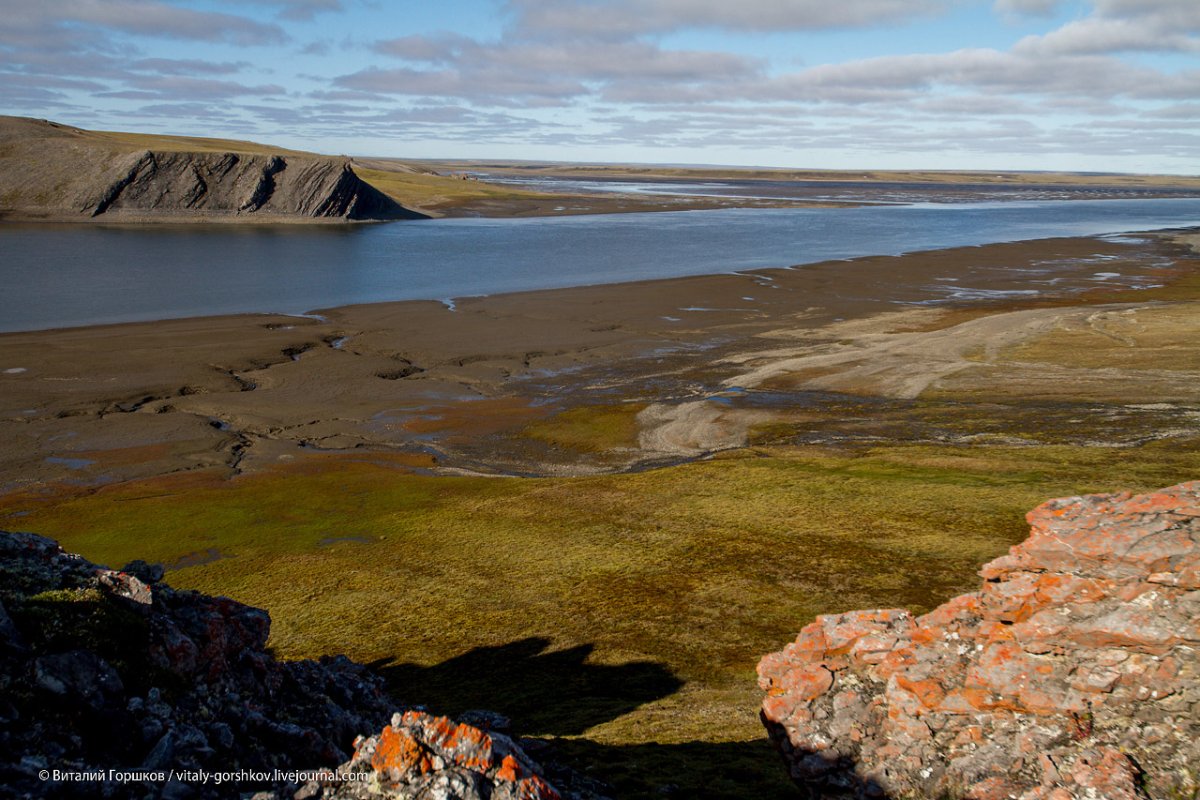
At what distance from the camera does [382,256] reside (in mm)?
111500

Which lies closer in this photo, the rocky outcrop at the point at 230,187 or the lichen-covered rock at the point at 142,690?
the lichen-covered rock at the point at 142,690

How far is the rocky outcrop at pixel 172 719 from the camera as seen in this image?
9344 mm

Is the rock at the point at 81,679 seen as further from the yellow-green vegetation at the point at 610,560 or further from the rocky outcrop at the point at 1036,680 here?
the rocky outcrop at the point at 1036,680

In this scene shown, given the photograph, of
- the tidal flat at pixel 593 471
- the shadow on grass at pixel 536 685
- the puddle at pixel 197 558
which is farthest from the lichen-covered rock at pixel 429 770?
the puddle at pixel 197 558

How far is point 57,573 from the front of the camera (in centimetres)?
1223

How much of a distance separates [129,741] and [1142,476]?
1315 inches

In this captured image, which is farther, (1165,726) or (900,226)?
(900,226)

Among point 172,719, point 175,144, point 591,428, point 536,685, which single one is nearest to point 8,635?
point 172,719

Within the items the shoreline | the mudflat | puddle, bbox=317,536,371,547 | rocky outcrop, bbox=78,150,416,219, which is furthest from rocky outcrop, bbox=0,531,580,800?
rocky outcrop, bbox=78,150,416,219

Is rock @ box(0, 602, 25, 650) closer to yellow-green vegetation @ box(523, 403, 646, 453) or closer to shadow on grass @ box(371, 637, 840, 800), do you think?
shadow on grass @ box(371, 637, 840, 800)

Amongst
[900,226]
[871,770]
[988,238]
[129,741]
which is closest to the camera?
[129,741]

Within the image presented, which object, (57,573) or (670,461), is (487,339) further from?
(57,573)

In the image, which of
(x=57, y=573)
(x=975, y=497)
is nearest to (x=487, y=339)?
(x=975, y=497)

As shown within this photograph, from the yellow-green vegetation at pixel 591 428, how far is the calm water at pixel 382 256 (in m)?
38.4
